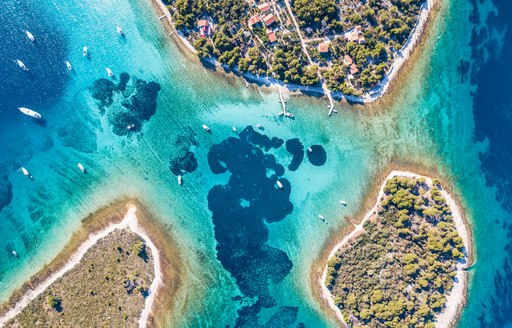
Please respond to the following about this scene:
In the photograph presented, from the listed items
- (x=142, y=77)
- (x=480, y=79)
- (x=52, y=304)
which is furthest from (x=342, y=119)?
(x=52, y=304)

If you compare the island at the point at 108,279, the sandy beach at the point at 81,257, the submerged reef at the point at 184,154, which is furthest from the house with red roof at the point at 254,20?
the sandy beach at the point at 81,257

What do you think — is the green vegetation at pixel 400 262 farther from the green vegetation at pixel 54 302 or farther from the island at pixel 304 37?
the green vegetation at pixel 54 302

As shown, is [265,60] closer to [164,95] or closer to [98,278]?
[164,95]

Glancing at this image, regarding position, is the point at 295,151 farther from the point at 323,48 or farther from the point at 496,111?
the point at 496,111

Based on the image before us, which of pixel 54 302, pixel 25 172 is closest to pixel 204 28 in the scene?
pixel 25 172

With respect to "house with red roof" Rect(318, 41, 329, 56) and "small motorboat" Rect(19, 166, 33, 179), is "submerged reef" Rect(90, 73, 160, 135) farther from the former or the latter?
"house with red roof" Rect(318, 41, 329, 56)

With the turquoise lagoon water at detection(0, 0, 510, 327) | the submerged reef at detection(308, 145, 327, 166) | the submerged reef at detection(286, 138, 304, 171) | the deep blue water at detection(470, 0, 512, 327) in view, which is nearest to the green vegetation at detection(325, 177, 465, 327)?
the turquoise lagoon water at detection(0, 0, 510, 327)
